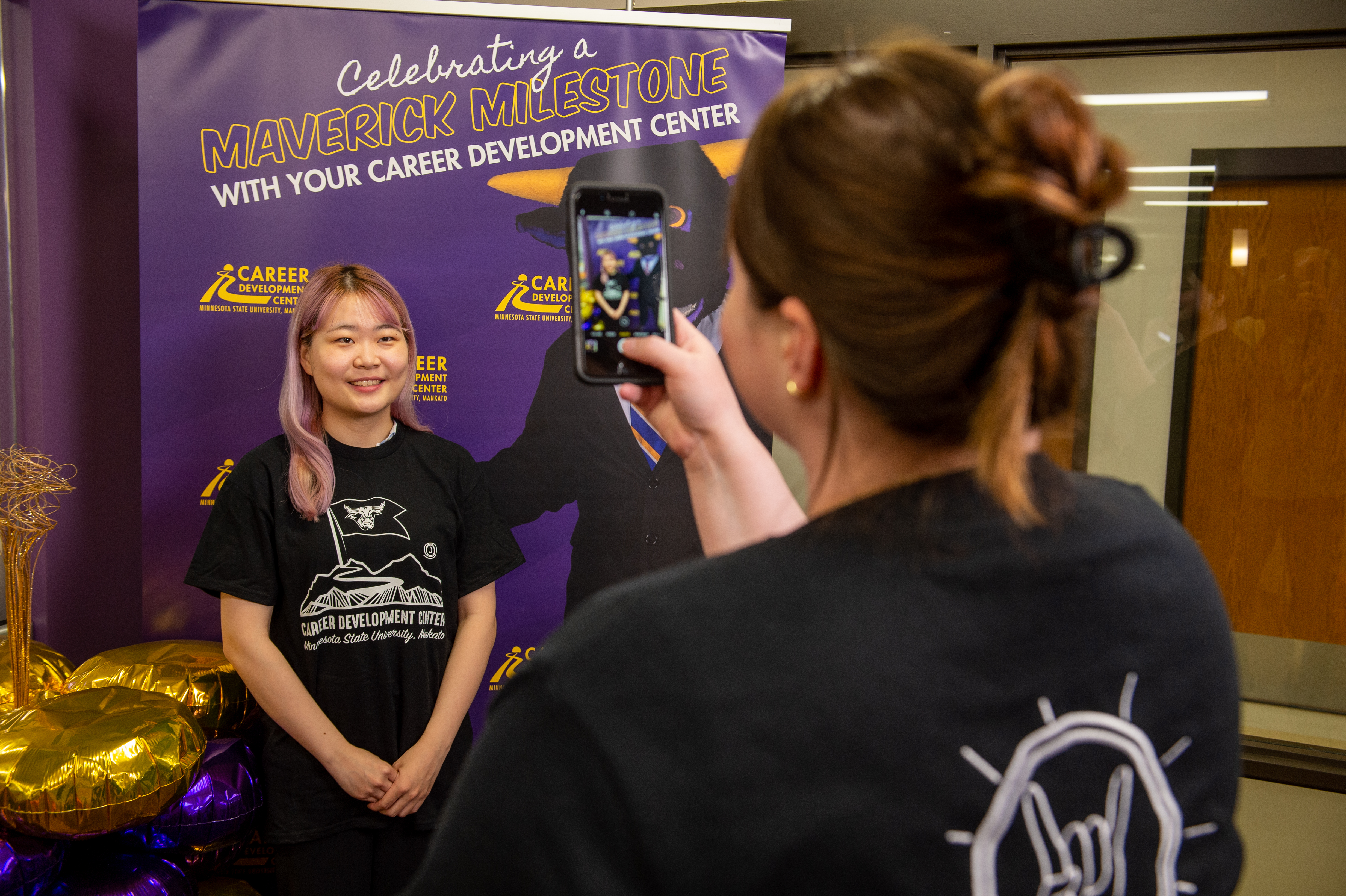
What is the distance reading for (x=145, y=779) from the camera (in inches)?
61.8

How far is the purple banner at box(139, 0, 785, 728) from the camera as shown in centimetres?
216

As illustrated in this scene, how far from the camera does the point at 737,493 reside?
0.97 metres

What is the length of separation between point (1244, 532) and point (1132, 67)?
1375 mm

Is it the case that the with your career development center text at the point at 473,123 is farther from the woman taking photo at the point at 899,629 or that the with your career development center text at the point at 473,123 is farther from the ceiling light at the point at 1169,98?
the woman taking photo at the point at 899,629

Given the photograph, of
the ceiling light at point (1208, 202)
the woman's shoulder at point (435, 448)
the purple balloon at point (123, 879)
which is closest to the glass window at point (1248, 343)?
the ceiling light at point (1208, 202)

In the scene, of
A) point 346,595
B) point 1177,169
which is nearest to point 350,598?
point 346,595

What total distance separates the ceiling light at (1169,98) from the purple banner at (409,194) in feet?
3.23

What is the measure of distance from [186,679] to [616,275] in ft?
4.84

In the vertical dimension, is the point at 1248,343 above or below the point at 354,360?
above

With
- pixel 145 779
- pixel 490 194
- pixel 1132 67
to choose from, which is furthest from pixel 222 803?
pixel 1132 67

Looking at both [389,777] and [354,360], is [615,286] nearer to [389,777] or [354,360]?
[354,360]

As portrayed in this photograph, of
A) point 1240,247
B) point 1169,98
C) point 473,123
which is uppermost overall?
point 1169,98

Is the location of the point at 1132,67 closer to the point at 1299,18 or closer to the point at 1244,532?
the point at 1299,18

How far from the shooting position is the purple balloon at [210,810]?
174cm
